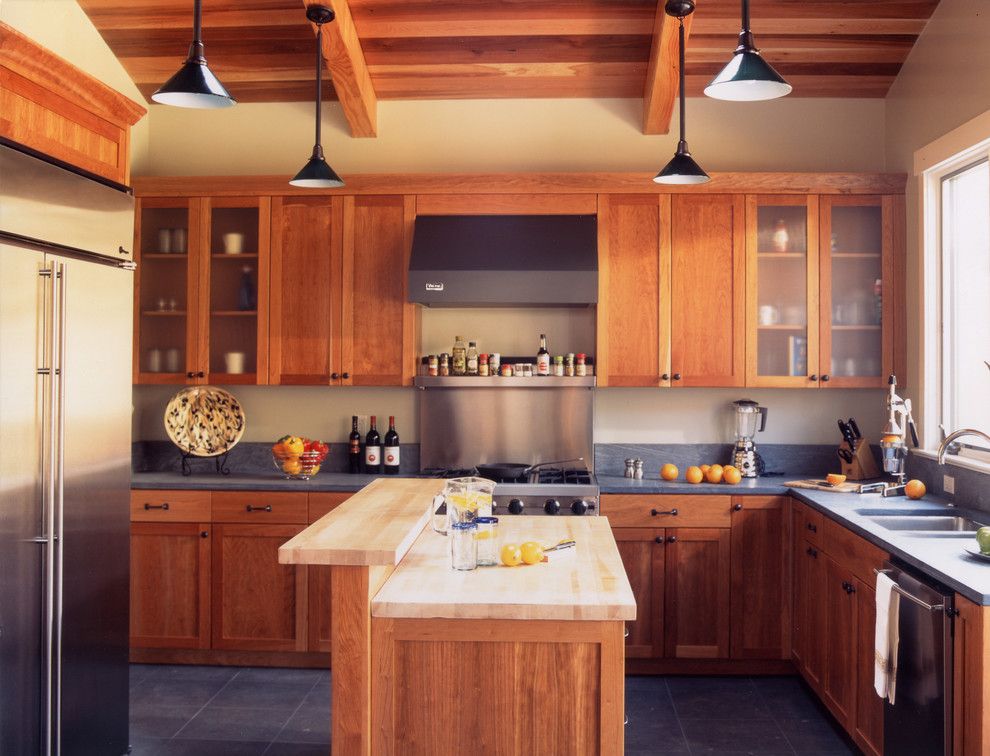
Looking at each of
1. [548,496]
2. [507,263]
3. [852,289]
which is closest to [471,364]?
[507,263]

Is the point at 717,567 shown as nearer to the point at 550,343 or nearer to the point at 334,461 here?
the point at 550,343

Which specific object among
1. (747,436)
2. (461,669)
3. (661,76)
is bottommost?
(461,669)

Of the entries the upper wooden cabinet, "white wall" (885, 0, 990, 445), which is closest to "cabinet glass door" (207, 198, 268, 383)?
the upper wooden cabinet

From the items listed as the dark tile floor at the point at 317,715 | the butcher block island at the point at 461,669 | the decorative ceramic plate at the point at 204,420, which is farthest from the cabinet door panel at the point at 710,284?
the decorative ceramic plate at the point at 204,420

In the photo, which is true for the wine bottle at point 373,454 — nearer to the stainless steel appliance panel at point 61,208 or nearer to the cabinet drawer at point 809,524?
the stainless steel appliance panel at point 61,208

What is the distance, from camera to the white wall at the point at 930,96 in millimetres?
3566

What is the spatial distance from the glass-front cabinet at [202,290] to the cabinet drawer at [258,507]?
65 cm

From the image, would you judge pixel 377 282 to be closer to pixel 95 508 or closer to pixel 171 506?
pixel 171 506

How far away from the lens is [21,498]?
2.54m

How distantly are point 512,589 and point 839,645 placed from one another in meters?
1.84

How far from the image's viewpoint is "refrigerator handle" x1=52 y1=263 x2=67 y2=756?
105 inches

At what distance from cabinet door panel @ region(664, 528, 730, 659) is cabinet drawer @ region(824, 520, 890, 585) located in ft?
2.09

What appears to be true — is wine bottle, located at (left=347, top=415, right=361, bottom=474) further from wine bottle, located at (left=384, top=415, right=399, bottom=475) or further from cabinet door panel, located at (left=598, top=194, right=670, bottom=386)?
cabinet door panel, located at (left=598, top=194, right=670, bottom=386)

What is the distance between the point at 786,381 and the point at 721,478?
618 mm
